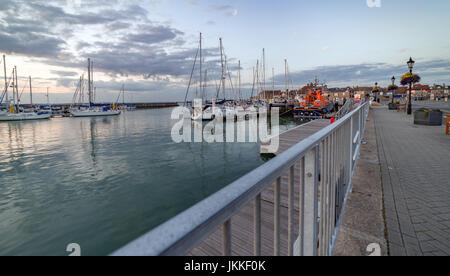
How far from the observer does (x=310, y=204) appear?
161 centimetres

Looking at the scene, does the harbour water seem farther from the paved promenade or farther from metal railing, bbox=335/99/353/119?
the paved promenade

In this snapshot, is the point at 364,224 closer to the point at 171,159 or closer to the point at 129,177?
the point at 129,177

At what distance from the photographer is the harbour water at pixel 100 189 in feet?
22.3

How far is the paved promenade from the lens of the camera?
99.5 inches

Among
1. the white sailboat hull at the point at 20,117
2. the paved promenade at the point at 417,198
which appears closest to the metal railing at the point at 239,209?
the paved promenade at the point at 417,198

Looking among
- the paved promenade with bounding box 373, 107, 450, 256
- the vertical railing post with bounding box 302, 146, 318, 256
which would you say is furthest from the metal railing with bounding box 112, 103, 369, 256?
A: the paved promenade with bounding box 373, 107, 450, 256

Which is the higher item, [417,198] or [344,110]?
[344,110]

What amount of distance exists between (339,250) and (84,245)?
6.67 metres

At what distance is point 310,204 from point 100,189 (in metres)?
10.7

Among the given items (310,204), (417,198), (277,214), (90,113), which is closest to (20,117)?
(90,113)

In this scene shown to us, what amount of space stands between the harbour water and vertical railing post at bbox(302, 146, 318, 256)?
20.3 feet

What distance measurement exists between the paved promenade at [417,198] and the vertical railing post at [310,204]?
1.42 meters

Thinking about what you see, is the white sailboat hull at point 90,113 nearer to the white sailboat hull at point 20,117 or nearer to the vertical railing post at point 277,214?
the white sailboat hull at point 20,117

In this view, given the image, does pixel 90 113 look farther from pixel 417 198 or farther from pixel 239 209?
pixel 239 209
